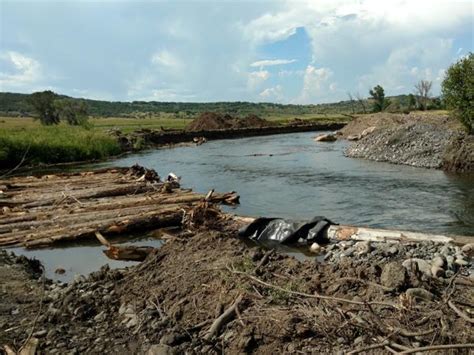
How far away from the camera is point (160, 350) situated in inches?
220

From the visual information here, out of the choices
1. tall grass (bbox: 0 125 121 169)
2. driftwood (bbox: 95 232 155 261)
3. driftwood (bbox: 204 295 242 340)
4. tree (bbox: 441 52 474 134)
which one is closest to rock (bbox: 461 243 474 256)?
driftwood (bbox: 204 295 242 340)

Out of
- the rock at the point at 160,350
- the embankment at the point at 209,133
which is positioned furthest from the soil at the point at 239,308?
the embankment at the point at 209,133

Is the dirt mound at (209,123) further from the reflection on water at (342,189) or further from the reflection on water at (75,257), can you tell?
the reflection on water at (75,257)

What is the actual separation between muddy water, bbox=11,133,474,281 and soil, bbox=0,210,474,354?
3.20m

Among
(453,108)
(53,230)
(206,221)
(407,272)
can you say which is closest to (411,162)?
(453,108)

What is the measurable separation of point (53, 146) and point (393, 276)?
33.7 m

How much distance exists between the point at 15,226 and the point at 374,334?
12048 millimetres

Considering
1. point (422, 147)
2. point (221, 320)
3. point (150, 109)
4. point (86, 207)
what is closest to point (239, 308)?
point (221, 320)

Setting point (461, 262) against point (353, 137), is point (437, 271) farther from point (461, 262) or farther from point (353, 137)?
point (353, 137)

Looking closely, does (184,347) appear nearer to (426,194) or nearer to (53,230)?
(53,230)

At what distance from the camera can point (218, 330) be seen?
6.10 m

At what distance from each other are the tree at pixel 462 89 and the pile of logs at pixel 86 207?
62.1ft

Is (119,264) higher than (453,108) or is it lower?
lower

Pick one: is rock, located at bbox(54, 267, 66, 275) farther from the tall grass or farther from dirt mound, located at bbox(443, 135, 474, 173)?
the tall grass
